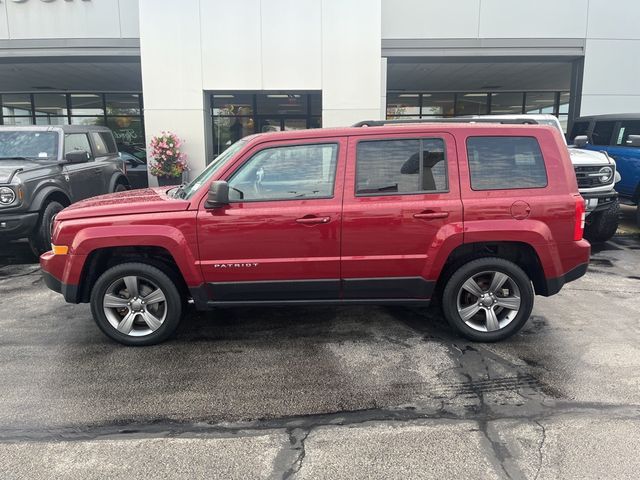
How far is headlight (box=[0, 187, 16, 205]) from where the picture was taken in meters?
6.95

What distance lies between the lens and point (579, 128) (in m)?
11.2

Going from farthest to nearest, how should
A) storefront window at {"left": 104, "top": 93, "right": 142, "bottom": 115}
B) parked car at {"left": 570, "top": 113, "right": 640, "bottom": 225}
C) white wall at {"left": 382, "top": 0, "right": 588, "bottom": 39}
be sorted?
storefront window at {"left": 104, "top": 93, "right": 142, "bottom": 115}
white wall at {"left": 382, "top": 0, "right": 588, "bottom": 39}
parked car at {"left": 570, "top": 113, "right": 640, "bottom": 225}

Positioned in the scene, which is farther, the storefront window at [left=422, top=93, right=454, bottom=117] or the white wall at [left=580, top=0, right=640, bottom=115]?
the storefront window at [left=422, top=93, right=454, bottom=117]

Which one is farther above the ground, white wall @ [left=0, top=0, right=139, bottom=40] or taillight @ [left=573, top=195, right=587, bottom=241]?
white wall @ [left=0, top=0, right=139, bottom=40]

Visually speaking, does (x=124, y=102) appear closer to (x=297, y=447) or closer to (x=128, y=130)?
(x=128, y=130)

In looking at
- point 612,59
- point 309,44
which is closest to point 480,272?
point 309,44

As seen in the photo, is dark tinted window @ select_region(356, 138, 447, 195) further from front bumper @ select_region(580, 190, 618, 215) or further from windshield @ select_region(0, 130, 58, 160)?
windshield @ select_region(0, 130, 58, 160)

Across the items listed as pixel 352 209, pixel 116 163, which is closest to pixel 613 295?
pixel 352 209

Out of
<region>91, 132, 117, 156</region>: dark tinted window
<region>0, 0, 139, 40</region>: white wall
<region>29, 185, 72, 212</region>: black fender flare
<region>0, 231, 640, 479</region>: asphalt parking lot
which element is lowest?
<region>0, 231, 640, 479</region>: asphalt parking lot

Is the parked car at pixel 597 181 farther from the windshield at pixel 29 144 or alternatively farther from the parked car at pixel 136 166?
the parked car at pixel 136 166

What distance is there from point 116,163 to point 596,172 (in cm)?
858

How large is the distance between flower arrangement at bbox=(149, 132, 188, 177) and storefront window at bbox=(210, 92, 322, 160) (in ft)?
9.18

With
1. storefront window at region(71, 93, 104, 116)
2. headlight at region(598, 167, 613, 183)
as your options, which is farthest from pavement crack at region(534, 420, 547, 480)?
storefront window at region(71, 93, 104, 116)

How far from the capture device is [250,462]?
287cm
